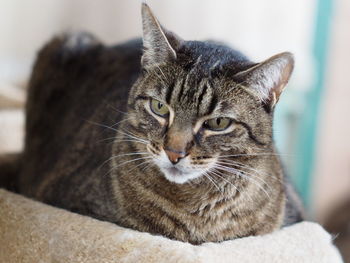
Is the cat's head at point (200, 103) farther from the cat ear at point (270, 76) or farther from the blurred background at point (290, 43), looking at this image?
the blurred background at point (290, 43)

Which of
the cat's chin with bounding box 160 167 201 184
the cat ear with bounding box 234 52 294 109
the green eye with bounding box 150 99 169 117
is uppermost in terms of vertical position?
the cat ear with bounding box 234 52 294 109

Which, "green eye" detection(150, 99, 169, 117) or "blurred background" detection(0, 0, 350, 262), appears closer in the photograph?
"green eye" detection(150, 99, 169, 117)

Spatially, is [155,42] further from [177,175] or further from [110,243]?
[110,243]

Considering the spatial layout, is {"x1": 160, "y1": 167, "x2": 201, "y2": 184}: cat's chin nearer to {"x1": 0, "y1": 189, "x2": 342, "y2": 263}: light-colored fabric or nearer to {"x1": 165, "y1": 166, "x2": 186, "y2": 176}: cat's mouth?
{"x1": 165, "y1": 166, "x2": 186, "y2": 176}: cat's mouth

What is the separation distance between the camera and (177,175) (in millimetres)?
1097

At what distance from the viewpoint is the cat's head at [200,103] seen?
1082mm

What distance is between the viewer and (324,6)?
8.21 ft

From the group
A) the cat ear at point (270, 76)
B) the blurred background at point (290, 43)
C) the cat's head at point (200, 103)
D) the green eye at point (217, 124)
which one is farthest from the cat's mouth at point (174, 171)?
the blurred background at point (290, 43)

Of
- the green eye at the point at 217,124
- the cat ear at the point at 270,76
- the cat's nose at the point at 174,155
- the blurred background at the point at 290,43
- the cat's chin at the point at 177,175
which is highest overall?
the cat ear at the point at 270,76

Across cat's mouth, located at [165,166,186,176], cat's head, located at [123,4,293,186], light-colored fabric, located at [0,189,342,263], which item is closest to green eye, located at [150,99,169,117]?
cat's head, located at [123,4,293,186]

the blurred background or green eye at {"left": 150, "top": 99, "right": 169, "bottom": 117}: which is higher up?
green eye at {"left": 150, "top": 99, "right": 169, "bottom": 117}

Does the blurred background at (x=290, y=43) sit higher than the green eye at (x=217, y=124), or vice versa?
the green eye at (x=217, y=124)

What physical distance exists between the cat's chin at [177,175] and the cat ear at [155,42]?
24 centimetres

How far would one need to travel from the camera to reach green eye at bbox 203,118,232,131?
1.09 m
